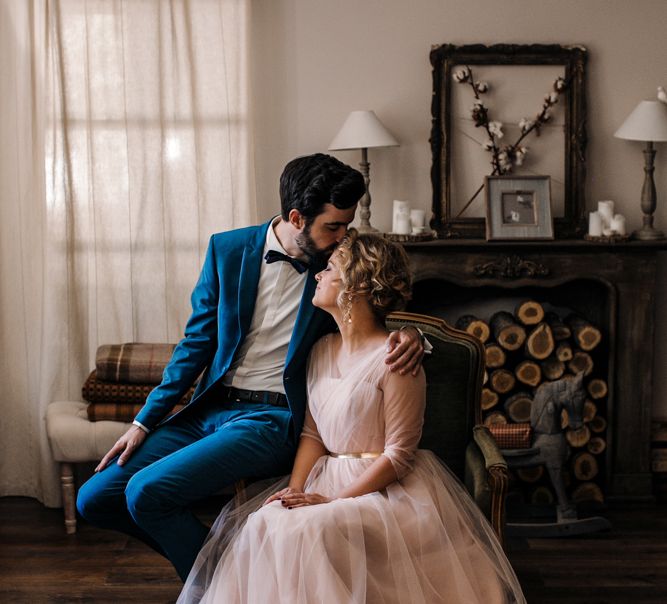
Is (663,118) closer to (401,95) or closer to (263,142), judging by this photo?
(401,95)

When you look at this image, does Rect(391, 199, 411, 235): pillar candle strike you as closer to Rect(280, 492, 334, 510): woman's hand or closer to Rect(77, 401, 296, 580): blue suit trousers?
Rect(77, 401, 296, 580): blue suit trousers

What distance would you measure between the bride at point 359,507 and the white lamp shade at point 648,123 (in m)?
1.82

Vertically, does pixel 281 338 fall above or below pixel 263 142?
below

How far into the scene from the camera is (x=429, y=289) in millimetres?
4047

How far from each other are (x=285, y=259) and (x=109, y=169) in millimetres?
1635

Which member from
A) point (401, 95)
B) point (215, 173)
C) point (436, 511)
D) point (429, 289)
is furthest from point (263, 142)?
point (436, 511)

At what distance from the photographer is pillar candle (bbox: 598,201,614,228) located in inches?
151

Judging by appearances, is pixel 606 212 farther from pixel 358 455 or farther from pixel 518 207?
pixel 358 455

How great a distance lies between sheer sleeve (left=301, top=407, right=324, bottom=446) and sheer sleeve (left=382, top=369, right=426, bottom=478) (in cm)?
23

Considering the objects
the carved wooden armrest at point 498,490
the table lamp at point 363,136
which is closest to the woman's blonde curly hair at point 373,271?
the carved wooden armrest at point 498,490

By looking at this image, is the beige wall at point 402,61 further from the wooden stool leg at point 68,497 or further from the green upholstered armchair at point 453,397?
the green upholstered armchair at point 453,397

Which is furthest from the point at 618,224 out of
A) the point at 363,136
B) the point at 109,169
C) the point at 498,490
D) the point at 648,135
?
the point at 109,169

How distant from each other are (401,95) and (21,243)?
A: 1669 mm

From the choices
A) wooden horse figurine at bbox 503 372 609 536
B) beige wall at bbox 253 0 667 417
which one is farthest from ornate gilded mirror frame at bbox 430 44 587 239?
wooden horse figurine at bbox 503 372 609 536
